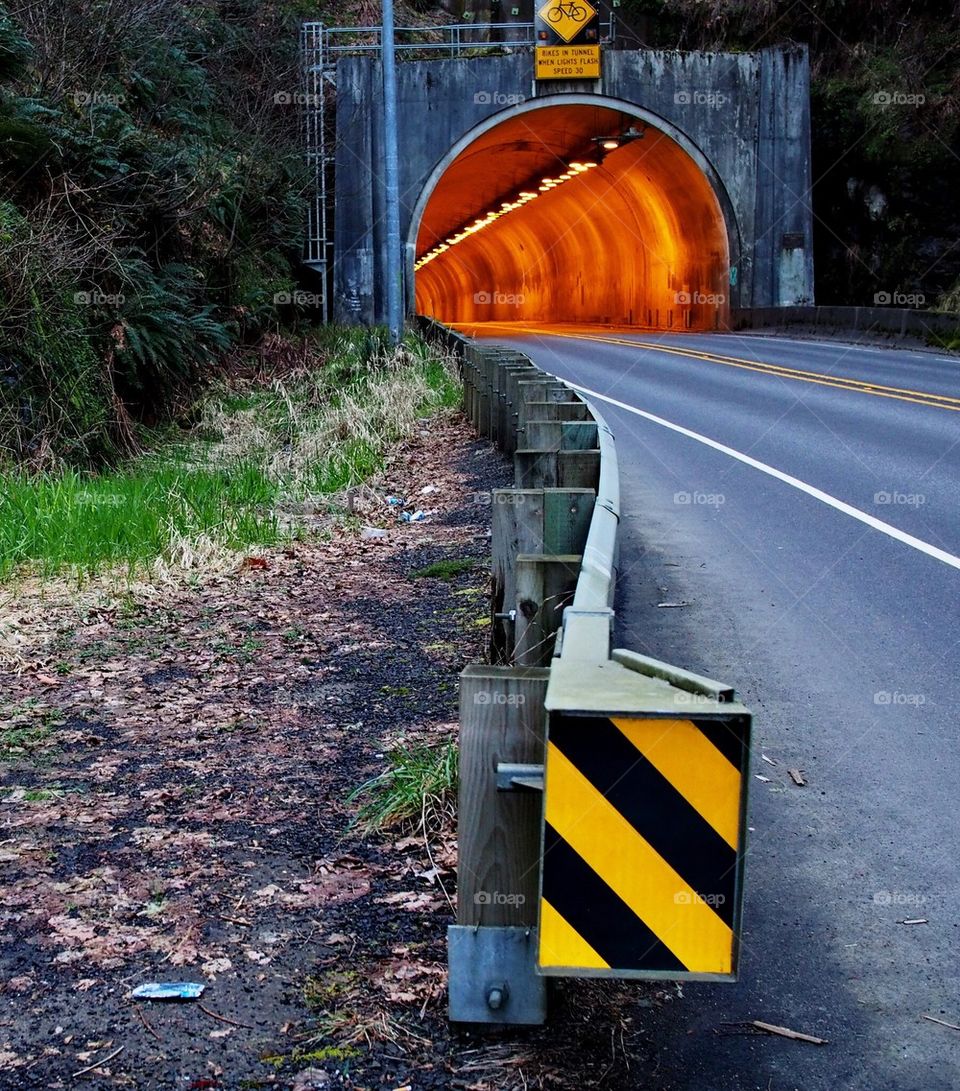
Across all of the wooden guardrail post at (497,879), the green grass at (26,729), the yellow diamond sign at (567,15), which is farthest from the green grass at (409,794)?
the yellow diamond sign at (567,15)

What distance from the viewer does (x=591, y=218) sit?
4628cm

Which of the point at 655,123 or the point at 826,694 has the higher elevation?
the point at 655,123

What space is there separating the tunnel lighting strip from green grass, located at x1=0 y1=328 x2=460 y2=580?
60.6 feet

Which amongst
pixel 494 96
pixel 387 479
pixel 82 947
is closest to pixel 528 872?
pixel 82 947

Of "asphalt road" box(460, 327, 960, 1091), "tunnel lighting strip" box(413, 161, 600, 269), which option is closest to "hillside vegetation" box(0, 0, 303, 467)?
"asphalt road" box(460, 327, 960, 1091)

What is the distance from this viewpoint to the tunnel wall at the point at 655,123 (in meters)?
35.0

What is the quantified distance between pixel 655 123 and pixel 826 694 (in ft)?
106

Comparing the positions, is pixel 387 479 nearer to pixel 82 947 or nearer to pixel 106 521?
pixel 106 521

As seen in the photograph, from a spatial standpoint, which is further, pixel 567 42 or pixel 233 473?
pixel 567 42

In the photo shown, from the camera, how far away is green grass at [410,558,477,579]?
29.0ft

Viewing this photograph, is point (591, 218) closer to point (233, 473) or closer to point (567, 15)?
point (567, 15)

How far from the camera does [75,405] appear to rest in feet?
45.7

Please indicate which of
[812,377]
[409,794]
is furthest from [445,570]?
[812,377]

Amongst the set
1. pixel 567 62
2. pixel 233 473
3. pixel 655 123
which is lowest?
pixel 233 473
